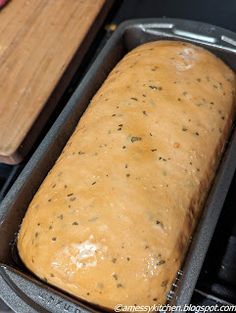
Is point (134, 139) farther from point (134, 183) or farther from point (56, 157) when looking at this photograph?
point (56, 157)

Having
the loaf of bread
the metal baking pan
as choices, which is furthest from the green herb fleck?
the metal baking pan

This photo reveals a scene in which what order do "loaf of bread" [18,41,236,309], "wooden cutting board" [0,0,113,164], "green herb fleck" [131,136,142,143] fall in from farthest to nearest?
"wooden cutting board" [0,0,113,164] → "green herb fleck" [131,136,142,143] → "loaf of bread" [18,41,236,309]

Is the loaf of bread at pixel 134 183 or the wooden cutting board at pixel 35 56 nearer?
the loaf of bread at pixel 134 183

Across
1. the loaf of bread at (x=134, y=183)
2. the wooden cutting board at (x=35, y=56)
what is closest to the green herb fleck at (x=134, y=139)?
the loaf of bread at (x=134, y=183)

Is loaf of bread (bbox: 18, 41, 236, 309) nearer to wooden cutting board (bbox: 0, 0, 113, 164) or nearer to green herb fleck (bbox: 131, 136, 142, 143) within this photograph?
green herb fleck (bbox: 131, 136, 142, 143)

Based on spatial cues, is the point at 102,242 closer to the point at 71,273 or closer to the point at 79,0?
the point at 71,273

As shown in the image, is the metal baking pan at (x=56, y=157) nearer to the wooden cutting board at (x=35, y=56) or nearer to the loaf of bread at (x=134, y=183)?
the loaf of bread at (x=134, y=183)

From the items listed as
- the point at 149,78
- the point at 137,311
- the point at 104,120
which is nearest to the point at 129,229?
the point at 137,311
